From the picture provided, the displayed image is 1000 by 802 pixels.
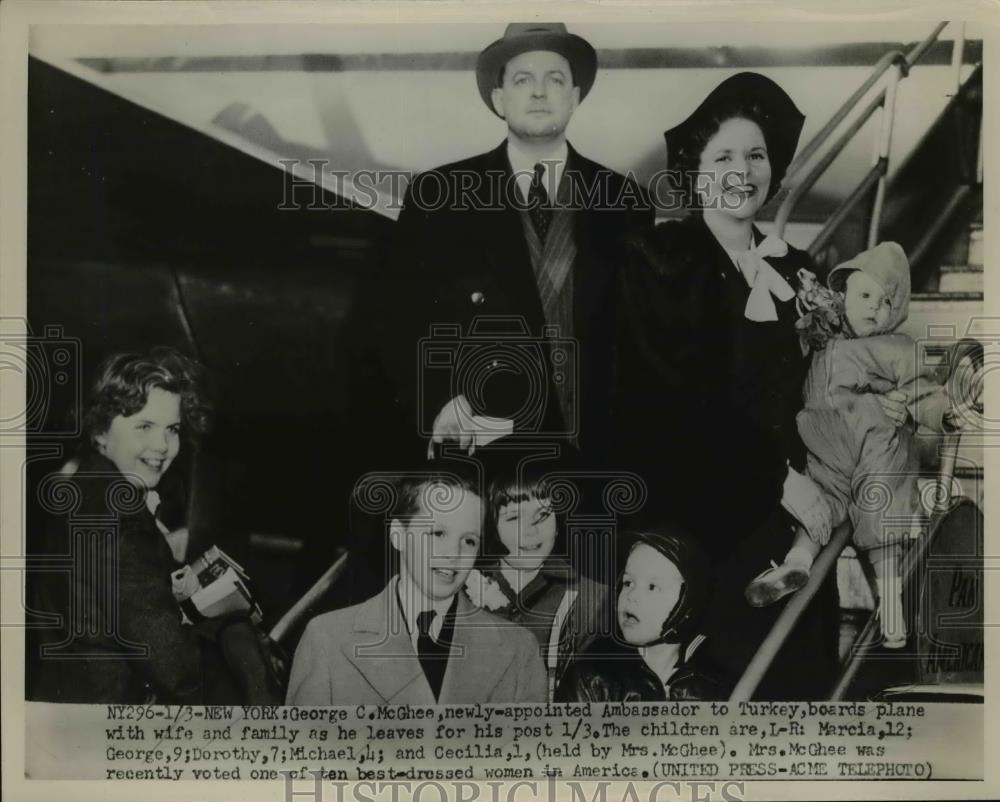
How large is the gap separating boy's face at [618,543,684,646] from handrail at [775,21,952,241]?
100 centimetres

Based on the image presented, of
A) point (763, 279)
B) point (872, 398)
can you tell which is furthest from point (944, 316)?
point (763, 279)

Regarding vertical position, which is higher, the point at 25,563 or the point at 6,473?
the point at 6,473

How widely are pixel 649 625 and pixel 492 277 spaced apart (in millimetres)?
1073

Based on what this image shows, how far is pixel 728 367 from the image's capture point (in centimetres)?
257

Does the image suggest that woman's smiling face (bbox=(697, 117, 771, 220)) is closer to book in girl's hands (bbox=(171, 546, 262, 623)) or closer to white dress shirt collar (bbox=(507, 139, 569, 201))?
white dress shirt collar (bbox=(507, 139, 569, 201))

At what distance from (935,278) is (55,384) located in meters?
2.53

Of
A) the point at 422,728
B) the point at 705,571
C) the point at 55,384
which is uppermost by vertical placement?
the point at 55,384

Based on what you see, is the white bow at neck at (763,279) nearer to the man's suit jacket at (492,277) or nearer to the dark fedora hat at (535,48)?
the man's suit jacket at (492,277)

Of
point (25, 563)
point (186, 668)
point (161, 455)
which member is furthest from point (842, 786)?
point (25, 563)

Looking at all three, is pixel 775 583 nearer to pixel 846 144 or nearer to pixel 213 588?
pixel 846 144

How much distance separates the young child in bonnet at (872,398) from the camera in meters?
2.59

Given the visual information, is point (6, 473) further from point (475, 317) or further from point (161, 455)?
point (475, 317)

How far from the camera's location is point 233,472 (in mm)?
2559

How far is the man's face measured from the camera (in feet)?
8.50
